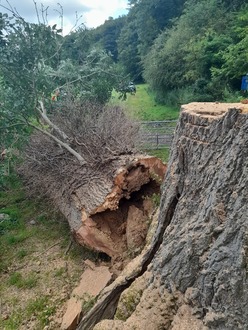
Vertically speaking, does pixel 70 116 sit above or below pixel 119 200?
above

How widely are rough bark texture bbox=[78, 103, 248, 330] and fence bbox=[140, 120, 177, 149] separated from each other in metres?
5.42

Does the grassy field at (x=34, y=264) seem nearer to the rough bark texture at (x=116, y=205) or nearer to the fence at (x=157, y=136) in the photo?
the rough bark texture at (x=116, y=205)

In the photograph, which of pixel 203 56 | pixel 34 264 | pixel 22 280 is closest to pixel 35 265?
pixel 34 264

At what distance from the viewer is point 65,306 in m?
4.25

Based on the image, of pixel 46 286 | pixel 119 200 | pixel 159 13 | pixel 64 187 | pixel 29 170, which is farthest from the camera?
pixel 159 13

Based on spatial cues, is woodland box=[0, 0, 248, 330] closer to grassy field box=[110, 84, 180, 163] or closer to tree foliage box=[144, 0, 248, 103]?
tree foliage box=[144, 0, 248, 103]

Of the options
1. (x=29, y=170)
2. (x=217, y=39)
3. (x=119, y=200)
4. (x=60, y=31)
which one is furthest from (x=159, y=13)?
(x=119, y=200)

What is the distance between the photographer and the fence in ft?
29.1

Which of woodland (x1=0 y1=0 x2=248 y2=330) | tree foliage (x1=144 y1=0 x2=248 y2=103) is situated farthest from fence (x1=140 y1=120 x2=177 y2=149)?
tree foliage (x1=144 y1=0 x2=248 y2=103)

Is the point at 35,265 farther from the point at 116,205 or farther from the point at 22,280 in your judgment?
the point at 116,205

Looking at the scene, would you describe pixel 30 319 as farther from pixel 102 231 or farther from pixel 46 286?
pixel 102 231

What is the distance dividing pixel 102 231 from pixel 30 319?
4.94ft

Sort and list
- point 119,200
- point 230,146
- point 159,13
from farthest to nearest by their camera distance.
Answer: point 159,13, point 119,200, point 230,146

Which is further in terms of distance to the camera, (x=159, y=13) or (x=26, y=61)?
(x=159, y=13)
